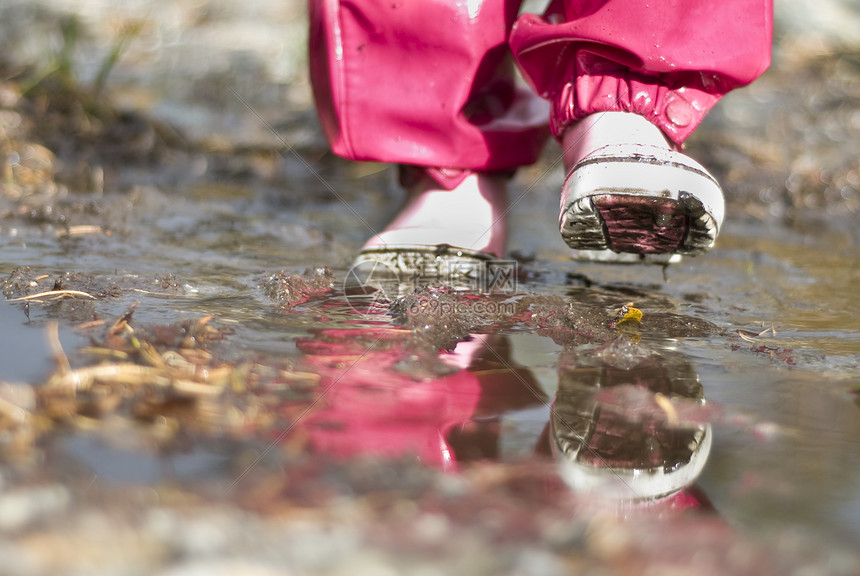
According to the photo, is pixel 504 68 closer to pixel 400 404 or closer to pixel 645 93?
pixel 645 93

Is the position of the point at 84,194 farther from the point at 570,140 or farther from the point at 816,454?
the point at 816,454

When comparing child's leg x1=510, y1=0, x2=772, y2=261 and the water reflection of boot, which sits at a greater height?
child's leg x1=510, y1=0, x2=772, y2=261

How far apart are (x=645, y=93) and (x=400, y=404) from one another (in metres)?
0.78

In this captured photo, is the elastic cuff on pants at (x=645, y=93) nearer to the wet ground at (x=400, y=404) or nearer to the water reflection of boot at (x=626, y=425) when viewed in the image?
the wet ground at (x=400, y=404)

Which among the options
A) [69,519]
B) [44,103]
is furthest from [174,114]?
[69,519]

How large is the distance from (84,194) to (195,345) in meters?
1.37

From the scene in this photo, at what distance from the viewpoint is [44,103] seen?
2887mm

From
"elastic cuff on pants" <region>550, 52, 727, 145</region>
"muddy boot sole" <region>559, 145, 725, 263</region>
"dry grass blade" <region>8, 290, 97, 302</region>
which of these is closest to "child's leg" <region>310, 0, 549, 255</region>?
"elastic cuff on pants" <region>550, 52, 727, 145</region>

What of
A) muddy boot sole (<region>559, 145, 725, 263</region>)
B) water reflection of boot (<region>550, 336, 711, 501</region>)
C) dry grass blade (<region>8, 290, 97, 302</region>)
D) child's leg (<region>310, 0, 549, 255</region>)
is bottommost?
water reflection of boot (<region>550, 336, 711, 501</region>)

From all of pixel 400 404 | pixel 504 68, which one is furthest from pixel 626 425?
pixel 504 68

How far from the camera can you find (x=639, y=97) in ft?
A: 4.32

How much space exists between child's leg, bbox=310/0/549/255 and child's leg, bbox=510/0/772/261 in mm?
142

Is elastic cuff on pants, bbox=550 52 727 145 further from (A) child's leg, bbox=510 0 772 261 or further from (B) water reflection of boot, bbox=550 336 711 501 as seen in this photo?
(B) water reflection of boot, bbox=550 336 711 501

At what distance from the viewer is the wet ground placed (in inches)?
24.0
